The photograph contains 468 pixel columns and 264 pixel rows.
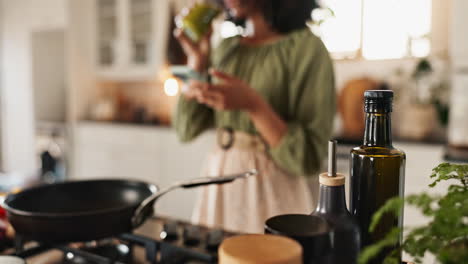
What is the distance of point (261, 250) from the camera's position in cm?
40

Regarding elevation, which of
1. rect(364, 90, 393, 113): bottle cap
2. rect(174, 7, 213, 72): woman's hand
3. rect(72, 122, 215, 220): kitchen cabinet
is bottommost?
rect(72, 122, 215, 220): kitchen cabinet

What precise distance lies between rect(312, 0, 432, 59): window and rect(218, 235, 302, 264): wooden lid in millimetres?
2475

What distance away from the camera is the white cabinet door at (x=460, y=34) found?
7.21ft

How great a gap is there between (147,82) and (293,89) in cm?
306

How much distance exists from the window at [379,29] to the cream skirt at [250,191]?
172 centimetres

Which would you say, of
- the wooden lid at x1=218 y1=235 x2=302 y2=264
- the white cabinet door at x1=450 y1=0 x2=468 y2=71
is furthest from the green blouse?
the white cabinet door at x1=450 y1=0 x2=468 y2=71

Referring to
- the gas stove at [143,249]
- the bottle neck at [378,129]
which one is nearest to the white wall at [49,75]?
the gas stove at [143,249]

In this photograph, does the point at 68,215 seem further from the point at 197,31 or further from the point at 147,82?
the point at 147,82

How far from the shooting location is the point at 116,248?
760 millimetres

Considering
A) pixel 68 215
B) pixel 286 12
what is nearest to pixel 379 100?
pixel 68 215

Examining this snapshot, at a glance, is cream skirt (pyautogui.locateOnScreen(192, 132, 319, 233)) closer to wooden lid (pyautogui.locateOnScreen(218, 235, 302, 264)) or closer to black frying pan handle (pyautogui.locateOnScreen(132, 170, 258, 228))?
black frying pan handle (pyautogui.locateOnScreen(132, 170, 258, 228))

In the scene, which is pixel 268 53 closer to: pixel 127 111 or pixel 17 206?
pixel 17 206

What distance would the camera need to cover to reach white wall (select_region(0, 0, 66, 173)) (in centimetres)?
412

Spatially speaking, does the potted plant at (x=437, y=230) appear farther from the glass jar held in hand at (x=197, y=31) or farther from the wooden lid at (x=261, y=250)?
the glass jar held in hand at (x=197, y=31)
